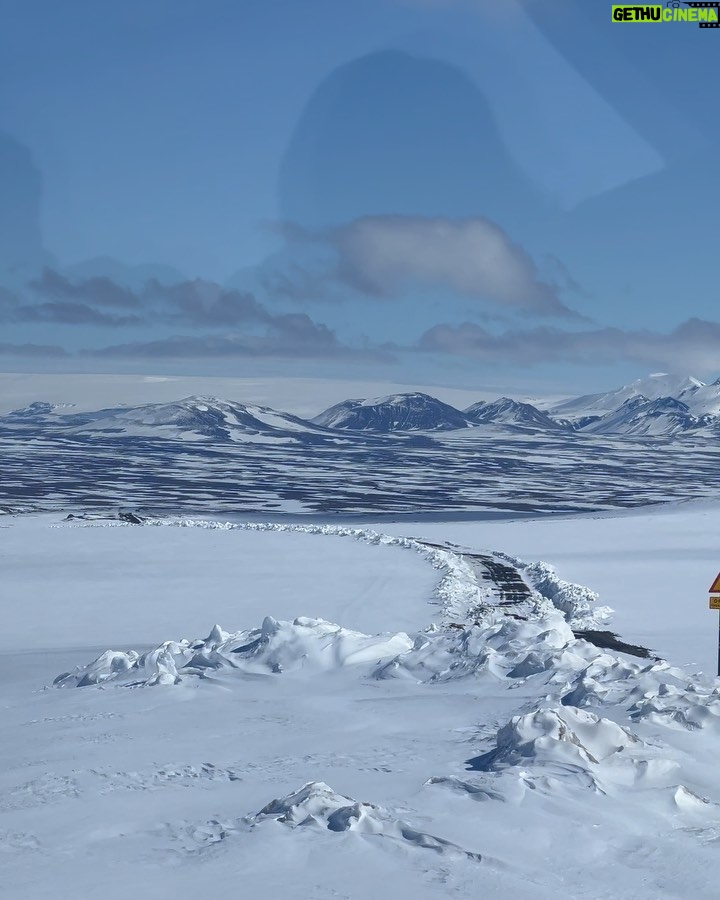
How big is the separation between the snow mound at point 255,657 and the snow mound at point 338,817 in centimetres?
535

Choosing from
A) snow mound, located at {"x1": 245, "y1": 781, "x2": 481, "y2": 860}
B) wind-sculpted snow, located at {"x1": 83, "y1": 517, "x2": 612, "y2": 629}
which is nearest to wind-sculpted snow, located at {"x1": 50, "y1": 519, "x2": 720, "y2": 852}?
snow mound, located at {"x1": 245, "y1": 781, "x2": 481, "y2": 860}

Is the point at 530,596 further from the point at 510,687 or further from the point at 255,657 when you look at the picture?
the point at 510,687

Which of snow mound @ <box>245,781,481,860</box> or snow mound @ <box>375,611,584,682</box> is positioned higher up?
snow mound @ <box>245,781,481,860</box>

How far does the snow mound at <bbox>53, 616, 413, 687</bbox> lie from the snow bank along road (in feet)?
0.14

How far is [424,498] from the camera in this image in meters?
82.8

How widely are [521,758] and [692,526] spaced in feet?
135

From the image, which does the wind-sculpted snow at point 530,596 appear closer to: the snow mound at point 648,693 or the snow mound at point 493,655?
the snow mound at point 493,655

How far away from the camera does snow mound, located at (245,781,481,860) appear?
6.02 metres

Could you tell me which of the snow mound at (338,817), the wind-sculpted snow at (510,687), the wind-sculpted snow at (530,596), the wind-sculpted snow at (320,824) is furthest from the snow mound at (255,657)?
the wind-sculpted snow at (530,596)

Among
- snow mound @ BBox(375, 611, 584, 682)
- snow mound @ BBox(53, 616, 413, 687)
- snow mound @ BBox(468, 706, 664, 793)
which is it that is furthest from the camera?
snow mound @ BBox(53, 616, 413, 687)

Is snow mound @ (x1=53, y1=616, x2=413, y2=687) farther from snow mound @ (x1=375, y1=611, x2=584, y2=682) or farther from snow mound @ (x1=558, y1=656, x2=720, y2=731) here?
snow mound @ (x1=558, y1=656, x2=720, y2=731)

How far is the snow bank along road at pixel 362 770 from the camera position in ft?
18.7

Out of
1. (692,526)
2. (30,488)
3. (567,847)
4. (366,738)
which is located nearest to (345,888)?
(567,847)

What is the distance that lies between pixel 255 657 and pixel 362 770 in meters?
5.05
